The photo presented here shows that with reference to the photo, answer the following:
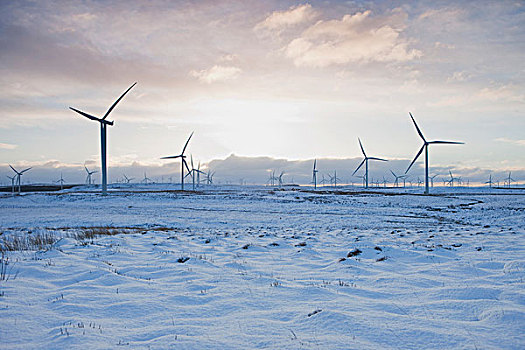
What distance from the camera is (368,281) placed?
23.2 feet

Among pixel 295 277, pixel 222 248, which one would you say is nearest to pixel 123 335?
pixel 295 277

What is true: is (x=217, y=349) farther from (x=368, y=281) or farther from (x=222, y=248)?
(x=222, y=248)

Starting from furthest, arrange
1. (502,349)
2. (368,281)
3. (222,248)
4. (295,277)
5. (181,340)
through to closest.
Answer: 1. (222,248)
2. (295,277)
3. (368,281)
4. (181,340)
5. (502,349)

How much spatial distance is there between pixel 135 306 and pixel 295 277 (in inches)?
135

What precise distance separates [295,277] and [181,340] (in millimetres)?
3785

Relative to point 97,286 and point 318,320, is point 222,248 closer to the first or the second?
point 97,286

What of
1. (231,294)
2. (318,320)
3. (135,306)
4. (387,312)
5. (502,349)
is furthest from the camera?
(231,294)

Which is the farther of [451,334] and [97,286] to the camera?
[97,286]

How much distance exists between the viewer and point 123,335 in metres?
4.41

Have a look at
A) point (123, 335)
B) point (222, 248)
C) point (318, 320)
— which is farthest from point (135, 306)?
point (222, 248)

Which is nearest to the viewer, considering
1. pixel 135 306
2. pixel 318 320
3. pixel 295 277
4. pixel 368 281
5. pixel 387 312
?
pixel 318 320

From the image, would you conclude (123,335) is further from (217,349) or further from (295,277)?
(295,277)

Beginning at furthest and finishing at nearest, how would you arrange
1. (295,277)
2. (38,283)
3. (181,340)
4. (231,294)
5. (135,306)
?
1. (295,277)
2. (38,283)
3. (231,294)
4. (135,306)
5. (181,340)

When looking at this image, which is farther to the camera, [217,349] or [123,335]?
[123,335]
